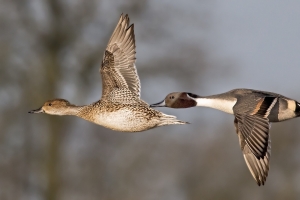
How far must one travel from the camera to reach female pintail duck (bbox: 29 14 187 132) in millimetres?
7082

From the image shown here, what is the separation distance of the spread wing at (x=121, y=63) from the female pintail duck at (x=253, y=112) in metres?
0.30

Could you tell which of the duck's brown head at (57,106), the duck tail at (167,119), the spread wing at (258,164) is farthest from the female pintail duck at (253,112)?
the duck's brown head at (57,106)

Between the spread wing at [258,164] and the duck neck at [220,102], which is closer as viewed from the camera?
the spread wing at [258,164]

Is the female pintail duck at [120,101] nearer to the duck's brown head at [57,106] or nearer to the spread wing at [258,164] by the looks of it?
the duck's brown head at [57,106]

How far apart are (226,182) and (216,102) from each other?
8699mm

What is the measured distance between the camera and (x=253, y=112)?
6.91 m

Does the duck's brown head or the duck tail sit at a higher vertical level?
the duck's brown head

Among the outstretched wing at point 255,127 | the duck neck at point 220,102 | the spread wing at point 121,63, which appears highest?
the spread wing at point 121,63

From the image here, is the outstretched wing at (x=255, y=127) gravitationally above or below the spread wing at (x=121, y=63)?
below

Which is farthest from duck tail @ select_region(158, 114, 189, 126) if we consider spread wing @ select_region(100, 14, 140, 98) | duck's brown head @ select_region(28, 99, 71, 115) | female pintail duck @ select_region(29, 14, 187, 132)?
duck's brown head @ select_region(28, 99, 71, 115)

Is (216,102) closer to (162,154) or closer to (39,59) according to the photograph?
(39,59)

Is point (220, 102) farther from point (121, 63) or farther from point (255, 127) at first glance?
point (121, 63)

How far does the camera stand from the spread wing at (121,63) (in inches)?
293

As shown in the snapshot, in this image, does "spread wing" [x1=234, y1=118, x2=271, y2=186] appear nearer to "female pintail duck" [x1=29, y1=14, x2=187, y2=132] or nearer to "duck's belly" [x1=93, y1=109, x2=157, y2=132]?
"female pintail duck" [x1=29, y1=14, x2=187, y2=132]
